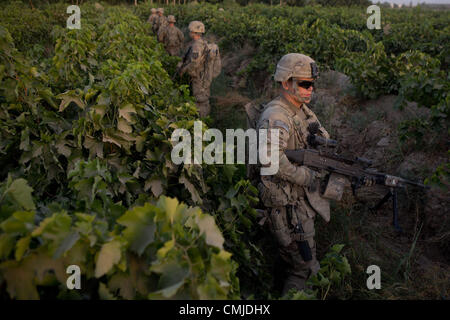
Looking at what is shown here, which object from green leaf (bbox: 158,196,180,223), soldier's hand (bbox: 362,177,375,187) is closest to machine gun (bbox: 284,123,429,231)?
soldier's hand (bbox: 362,177,375,187)

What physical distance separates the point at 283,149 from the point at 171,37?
32.6 ft

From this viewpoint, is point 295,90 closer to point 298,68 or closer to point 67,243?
point 298,68

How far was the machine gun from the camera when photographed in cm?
344

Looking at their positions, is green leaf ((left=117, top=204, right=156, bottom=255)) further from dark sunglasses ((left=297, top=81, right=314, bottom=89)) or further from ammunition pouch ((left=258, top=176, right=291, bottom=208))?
dark sunglasses ((left=297, top=81, right=314, bottom=89))

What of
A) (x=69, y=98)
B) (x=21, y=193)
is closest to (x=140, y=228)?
(x=21, y=193)

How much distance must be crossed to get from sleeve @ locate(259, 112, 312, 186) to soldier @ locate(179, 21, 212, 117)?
475cm

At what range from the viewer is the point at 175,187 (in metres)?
3.16

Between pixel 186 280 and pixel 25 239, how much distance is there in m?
0.66

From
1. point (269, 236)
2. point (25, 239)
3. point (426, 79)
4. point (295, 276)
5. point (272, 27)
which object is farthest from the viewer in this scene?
point (272, 27)

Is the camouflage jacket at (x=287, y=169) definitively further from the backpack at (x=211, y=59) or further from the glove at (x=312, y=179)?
the backpack at (x=211, y=59)

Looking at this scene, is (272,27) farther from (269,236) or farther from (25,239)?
(25,239)
